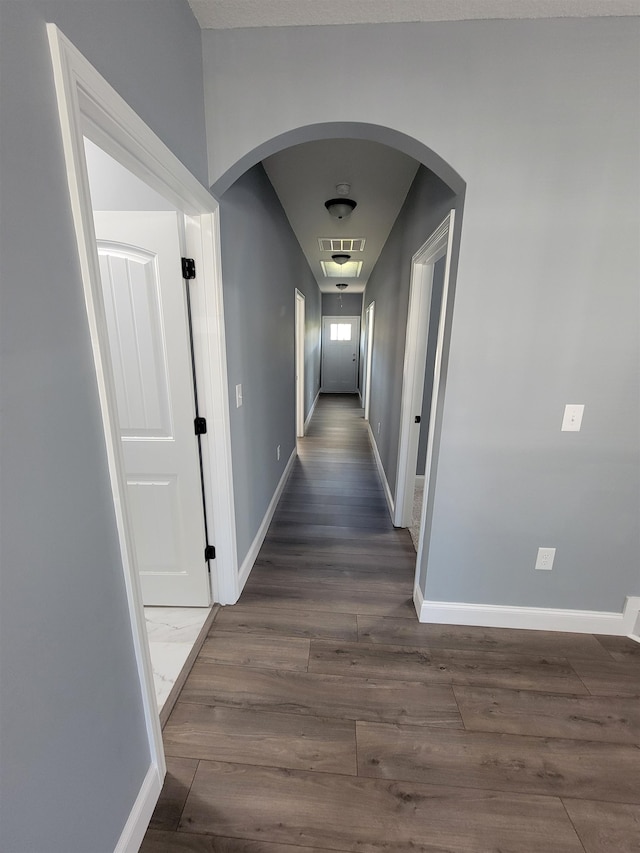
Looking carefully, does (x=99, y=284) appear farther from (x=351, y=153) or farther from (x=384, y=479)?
(x=384, y=479)

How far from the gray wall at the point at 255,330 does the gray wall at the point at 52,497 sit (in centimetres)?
86

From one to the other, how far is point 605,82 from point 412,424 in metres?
1.83

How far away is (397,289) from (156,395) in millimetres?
2357

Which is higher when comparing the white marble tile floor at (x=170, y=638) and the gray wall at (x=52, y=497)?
the gray wall at (x=52, y=497)

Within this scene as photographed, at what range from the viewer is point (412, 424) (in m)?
2.53

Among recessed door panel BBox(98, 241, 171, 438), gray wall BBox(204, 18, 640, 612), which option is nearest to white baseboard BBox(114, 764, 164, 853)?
recessed door panel BBox(98, 241, 171, 438)

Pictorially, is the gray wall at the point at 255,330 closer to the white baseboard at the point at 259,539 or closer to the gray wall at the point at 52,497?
the white baseboard at the point at 259,539

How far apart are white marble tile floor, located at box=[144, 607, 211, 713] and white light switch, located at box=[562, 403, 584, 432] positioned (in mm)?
2073

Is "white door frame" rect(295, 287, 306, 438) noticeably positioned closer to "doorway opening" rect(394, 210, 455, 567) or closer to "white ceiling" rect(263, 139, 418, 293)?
"white ceiling" rect(263, 139, 418, 293)

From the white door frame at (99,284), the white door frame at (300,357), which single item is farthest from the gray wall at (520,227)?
the white door frame at (300,357)

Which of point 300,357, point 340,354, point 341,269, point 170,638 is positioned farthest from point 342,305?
point 170,638

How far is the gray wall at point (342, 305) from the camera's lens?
827 cm

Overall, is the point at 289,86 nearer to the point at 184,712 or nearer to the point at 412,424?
the point at 412,424

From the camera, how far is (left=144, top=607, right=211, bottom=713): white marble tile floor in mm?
1543
